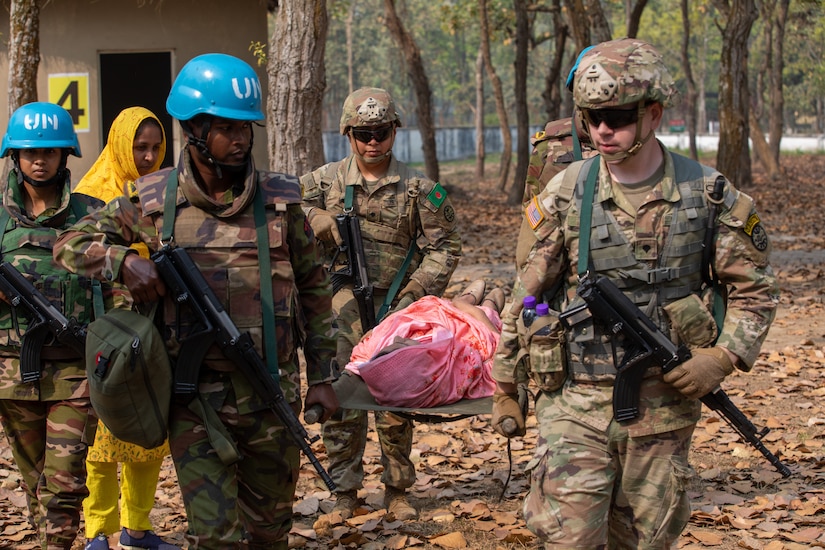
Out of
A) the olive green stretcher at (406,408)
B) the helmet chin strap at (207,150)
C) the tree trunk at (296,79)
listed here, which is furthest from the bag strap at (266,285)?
the tree trunk at (296,79)

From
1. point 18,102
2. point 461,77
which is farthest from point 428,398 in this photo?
point 461,77

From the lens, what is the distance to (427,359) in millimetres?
5918

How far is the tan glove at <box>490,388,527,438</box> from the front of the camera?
402 cm

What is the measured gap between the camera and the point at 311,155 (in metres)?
8.67

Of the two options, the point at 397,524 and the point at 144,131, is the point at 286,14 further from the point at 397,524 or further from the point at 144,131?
the point at 397,524

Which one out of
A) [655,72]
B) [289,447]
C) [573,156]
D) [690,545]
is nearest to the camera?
[655,72]

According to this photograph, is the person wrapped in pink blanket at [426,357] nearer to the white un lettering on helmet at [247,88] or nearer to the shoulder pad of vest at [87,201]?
the shoulder pad of vest at [87,201]

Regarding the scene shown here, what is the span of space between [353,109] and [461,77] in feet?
242

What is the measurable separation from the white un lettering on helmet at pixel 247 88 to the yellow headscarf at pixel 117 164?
1.76 m

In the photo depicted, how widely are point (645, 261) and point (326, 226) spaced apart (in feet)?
8.77

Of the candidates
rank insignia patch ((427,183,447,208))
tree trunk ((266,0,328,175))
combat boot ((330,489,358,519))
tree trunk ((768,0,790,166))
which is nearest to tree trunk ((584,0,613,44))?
tree trunk ((266,0,328,175))

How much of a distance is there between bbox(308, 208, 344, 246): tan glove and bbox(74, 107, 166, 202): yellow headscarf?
1011 mm

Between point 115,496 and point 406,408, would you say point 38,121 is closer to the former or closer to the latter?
point 115,496

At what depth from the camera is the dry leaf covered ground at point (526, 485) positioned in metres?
5.61
